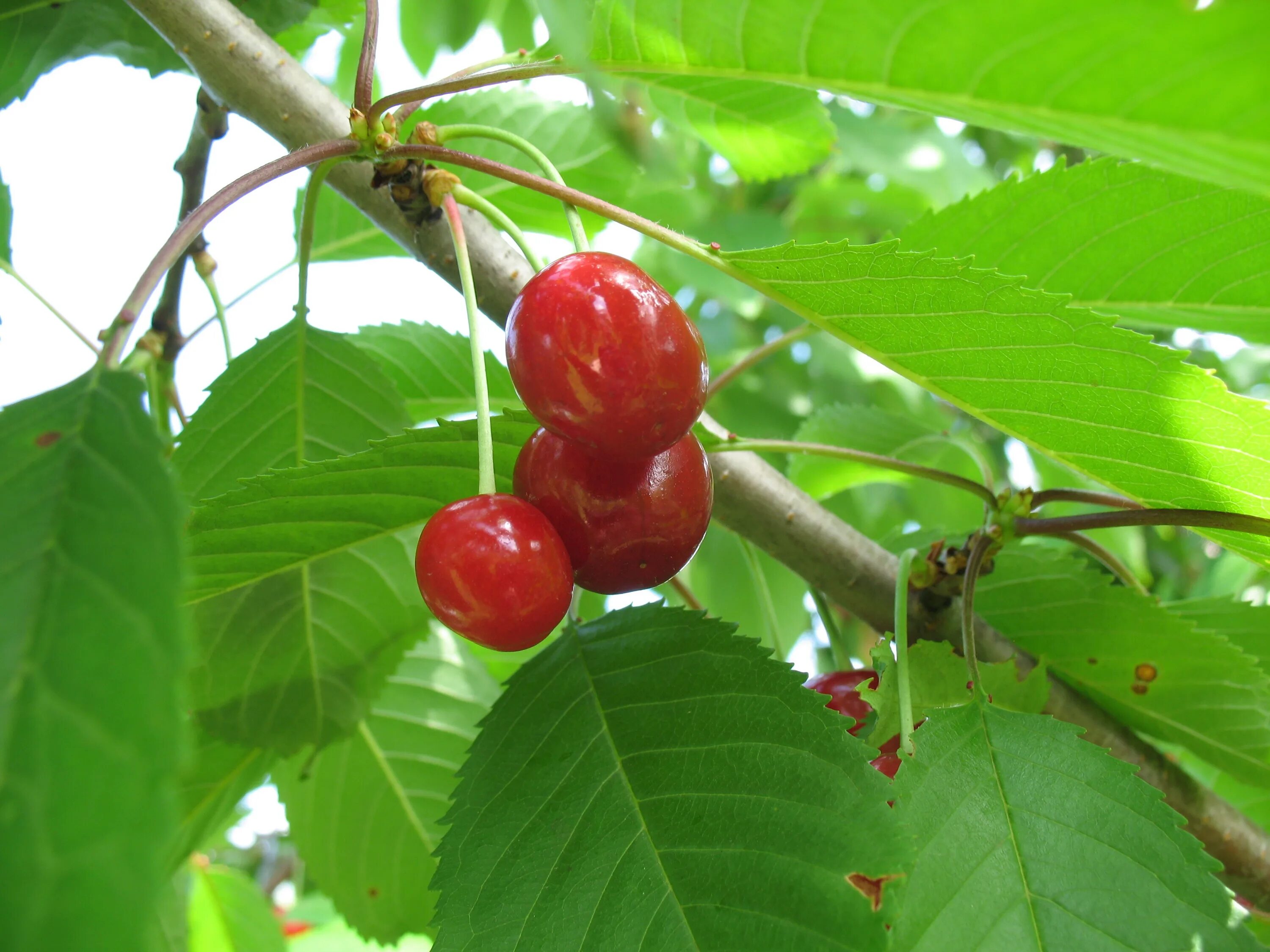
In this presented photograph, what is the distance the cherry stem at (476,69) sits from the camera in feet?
3.38

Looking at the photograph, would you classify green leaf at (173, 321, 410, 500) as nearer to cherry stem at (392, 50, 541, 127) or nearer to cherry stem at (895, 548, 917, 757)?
cherry stem at (392, 50, 541, 127)

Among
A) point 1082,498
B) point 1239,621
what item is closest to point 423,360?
point 1082,498

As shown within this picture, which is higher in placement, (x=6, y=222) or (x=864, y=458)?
(x=6, y=222)

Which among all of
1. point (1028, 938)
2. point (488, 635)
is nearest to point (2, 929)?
point (488, 635)

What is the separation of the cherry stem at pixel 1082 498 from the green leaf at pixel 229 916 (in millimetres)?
1770

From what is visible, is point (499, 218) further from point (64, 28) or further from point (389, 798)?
point (389, 798)

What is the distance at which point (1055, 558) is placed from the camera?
3.92ft

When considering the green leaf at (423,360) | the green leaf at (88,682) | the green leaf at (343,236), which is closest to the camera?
the green leaf at (88,682)

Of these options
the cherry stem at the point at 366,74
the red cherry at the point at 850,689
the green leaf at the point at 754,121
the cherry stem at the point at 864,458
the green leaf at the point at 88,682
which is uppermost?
the green leaf at the point at 754,121

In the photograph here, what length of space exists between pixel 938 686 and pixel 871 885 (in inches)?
13.2

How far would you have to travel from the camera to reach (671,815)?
804 millimetres

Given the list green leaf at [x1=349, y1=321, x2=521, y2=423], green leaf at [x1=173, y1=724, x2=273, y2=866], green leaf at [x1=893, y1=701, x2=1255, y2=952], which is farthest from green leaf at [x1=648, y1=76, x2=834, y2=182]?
green leaf at [x1=173, y1=724, x2=273, y2=866]

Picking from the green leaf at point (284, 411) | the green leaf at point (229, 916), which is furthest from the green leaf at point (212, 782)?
the green leaf at point (229, 916)

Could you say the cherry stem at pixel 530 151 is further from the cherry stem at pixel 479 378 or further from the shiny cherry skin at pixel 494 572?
the shiny cherry skin at pixel 494 572
